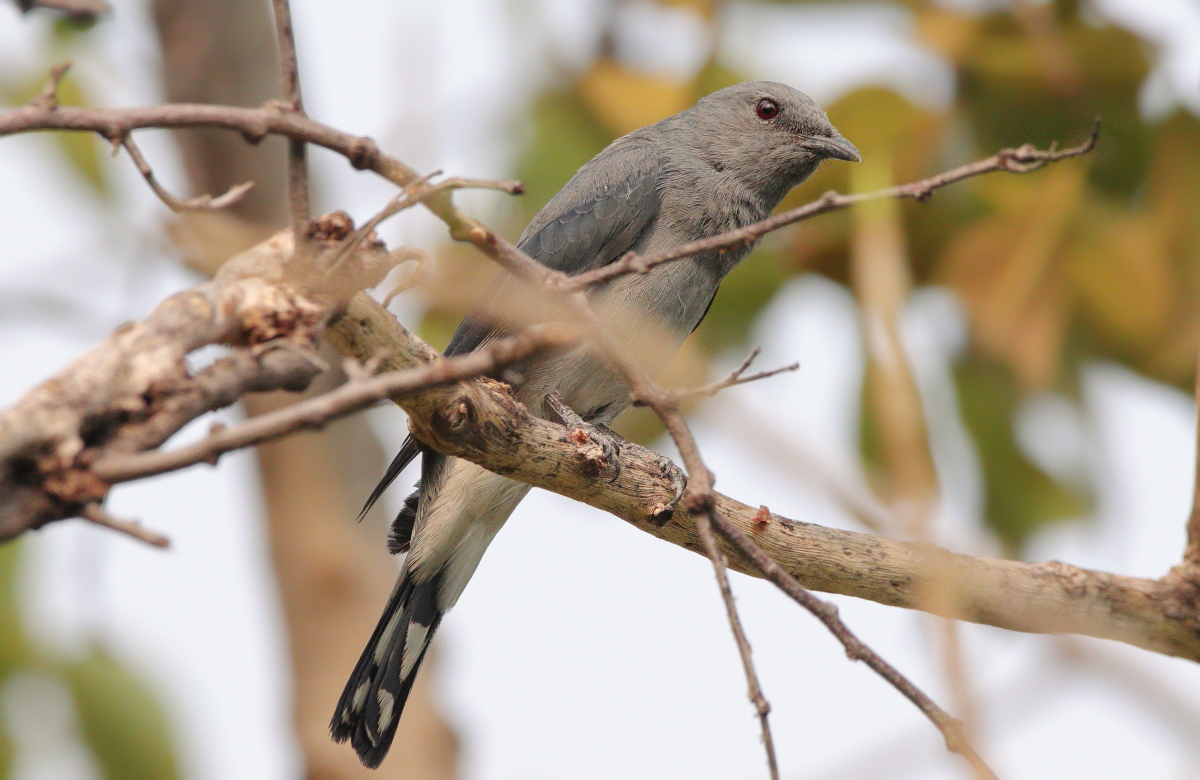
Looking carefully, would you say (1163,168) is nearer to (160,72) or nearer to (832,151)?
(832,151)

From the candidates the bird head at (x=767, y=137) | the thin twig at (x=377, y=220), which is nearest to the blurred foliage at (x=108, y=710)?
the thin twig at (x=377, y=220)

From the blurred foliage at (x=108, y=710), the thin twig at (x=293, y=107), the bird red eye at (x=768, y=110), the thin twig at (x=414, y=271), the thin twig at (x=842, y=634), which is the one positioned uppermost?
the bird red eye at (x=768, y=110)

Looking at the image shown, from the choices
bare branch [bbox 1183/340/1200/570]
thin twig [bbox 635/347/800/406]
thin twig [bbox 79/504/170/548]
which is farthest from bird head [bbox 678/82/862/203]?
thin twig [bbox 79/504/170/548]

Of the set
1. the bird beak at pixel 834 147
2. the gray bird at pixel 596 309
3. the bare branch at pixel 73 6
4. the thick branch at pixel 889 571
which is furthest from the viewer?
the bird beak at pixel 834 147

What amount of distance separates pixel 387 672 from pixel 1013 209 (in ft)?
12.2

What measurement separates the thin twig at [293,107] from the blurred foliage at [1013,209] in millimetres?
2996

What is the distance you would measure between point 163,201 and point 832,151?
363 cm

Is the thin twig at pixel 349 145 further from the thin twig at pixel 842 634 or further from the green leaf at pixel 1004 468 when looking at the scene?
the green leaf at pixel 1004 468

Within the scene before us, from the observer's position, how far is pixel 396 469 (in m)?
4.22

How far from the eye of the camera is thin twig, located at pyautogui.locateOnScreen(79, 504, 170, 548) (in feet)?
5.06

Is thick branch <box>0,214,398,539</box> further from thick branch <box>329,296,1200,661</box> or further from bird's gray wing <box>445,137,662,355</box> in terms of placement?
bird's gray wing <box>445,137,662,355</box>

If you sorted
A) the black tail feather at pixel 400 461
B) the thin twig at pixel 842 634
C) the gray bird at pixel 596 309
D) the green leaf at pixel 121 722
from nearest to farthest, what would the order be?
the thin twig at pixel 842 634 < the green leaf at pixel 121 722 < the black tail feather at pixel 400 461 < the gray bird at pixel 596 309

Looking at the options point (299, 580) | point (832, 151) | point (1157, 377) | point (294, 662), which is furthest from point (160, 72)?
point (1157, 377)

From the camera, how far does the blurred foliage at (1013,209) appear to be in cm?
534
